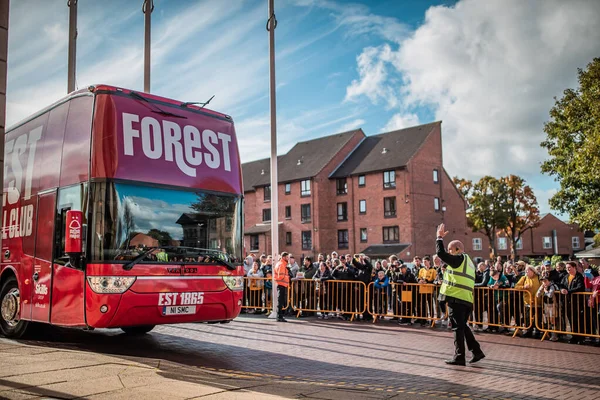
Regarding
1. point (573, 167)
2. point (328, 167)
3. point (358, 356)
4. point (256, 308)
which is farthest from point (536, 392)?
point (328, 167)

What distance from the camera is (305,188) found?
5994 cm

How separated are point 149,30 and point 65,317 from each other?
32.9 ft

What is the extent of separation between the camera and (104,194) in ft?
28.0

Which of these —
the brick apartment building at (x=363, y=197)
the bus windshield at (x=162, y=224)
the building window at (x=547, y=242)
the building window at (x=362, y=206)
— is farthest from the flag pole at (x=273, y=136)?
the building window at (x=547, y=242)

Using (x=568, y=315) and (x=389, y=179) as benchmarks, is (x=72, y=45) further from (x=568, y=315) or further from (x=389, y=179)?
(x=389, y=179)

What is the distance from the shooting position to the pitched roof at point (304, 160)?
60.5 metres

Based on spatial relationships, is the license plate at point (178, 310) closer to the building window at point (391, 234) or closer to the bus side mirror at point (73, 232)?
the bus side mirror at point (73, 232)

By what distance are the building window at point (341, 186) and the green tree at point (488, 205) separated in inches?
670

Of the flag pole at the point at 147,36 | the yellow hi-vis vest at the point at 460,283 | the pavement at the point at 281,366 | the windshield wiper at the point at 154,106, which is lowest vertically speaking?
the pavement at the point at 281,366

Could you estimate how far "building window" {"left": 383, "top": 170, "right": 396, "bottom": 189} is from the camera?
5404 cm

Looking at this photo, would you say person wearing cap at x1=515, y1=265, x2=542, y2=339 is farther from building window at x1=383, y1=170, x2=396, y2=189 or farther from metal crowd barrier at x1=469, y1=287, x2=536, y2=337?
building window at x1=383, y1=170, x2=396, y2=189

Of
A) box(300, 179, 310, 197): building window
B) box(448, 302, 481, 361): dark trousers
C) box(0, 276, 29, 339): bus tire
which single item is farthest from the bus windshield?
box(300, 179, 310, 197): building window

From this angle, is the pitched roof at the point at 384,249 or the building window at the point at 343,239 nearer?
the pitched roof at the point at 384,249

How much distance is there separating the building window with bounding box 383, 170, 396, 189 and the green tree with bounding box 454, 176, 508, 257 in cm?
1636
